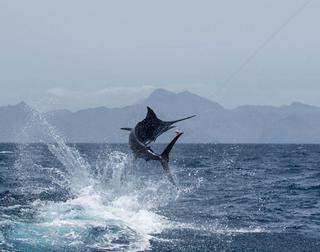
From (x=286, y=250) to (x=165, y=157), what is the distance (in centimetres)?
690

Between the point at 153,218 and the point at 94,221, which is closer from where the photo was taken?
the point at 94,221

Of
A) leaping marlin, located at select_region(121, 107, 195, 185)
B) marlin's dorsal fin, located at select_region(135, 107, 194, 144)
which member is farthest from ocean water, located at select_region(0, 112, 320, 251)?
marlin's dorsal fin, located at select_region(135, 107, 194, 144)

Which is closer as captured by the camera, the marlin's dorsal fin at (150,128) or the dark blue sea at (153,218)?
the marlin's dorsal fin at (150,128)

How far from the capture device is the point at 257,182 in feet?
168

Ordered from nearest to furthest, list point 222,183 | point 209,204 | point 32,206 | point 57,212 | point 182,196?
point 57,212 → point 32,206 → point 209,204 → point 182,196 → point 222,183

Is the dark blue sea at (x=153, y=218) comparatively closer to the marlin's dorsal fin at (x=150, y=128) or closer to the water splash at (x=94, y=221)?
the water splash at (x=94, y=221)

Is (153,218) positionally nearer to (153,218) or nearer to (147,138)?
(153,218)

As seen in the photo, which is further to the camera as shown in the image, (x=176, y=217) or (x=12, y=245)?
(x=176, y=217)

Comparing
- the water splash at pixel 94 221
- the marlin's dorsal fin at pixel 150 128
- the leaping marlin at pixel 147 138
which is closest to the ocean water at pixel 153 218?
the water splash at pixel 94 221

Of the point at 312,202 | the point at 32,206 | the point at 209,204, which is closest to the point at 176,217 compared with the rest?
the point at 209,204

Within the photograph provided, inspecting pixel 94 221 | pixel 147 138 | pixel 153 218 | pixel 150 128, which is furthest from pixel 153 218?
pixel 150 128

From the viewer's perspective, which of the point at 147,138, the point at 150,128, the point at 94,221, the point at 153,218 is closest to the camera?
the point at 150,128

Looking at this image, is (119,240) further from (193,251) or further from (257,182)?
(257,182)

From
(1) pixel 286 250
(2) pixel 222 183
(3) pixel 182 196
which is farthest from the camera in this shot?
(2) pixel 222 183
